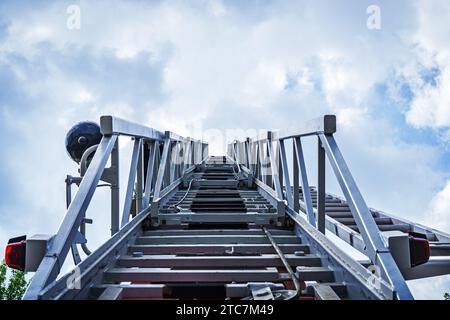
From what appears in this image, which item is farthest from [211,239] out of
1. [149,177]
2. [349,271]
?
[349,271]

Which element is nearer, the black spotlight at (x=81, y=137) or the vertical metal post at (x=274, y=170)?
the vertical metal post at (x=274, y=170)

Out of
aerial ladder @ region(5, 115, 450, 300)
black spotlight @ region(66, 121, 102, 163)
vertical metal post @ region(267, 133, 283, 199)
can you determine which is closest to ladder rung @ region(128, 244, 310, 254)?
aerial ladder @ region(5, 115, 450, 300)

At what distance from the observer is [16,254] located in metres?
2.74

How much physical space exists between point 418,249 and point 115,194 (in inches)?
119

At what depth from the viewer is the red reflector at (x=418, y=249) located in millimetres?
2836

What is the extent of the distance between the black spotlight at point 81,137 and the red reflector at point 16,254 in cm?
420

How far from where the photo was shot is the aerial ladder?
2.71m

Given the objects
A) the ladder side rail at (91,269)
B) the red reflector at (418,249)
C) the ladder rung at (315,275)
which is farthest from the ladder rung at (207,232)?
the red reflector at (418,249)

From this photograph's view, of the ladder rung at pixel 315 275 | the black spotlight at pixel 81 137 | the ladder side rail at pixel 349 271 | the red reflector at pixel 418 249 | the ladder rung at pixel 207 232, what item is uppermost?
the black spotlight at pixel 81 137

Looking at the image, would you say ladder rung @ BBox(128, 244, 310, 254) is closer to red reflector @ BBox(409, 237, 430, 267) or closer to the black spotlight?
red reflector @ BBox(409, 237, 430, 267)

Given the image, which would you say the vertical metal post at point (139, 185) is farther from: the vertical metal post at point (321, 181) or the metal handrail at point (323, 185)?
the vertical metal post at point (321, 181)
